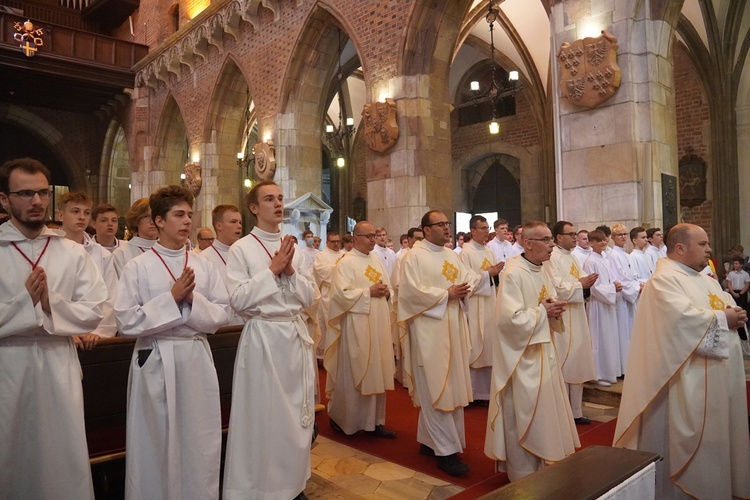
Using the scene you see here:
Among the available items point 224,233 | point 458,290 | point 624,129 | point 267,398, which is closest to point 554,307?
point 458,290

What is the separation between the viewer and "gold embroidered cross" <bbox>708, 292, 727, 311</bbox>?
3254 mm

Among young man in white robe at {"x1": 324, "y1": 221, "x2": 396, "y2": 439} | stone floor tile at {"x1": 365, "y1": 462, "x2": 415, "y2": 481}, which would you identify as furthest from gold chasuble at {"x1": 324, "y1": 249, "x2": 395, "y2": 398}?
stone floor tile at {"x1": 365, "y1": 462, "x2": 415, "y2": 481}

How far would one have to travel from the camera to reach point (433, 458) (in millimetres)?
4219

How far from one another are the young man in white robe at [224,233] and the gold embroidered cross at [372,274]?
1.24m

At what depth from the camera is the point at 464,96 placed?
56.6 feet

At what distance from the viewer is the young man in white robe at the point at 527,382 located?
132 inches

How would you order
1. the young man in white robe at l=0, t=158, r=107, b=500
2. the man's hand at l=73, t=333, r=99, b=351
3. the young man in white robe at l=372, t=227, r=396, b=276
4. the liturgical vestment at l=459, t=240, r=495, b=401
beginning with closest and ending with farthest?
the young man in white robe at l=0, t=158, r=107, b=500 < the man's hand at l=73, t=333, r=99, b=351 < the liturgical vestment at l=459, t=240, r=495, b=401 < the young man in white robe at l=372, t=227, r=396, b=276

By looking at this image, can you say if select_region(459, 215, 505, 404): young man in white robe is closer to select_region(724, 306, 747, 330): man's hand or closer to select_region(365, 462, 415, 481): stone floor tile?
select_region(365, 462, 415, 481): stone floor tile

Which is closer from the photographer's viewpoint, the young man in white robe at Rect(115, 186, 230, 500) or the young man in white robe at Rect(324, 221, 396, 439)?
the young man in white robe at Rect(115, 186, 230, 500)

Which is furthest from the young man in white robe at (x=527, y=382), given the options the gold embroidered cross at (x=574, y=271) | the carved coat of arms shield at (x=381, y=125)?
the carved coat of arms shield at (x=381, y=125)

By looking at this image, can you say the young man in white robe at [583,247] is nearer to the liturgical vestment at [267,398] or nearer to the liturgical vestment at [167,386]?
the liturgical vestment at [267,398]

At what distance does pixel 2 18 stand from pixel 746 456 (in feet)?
66.7

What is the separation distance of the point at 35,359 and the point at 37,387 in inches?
5.3

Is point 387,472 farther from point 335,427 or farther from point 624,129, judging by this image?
point 624,129
